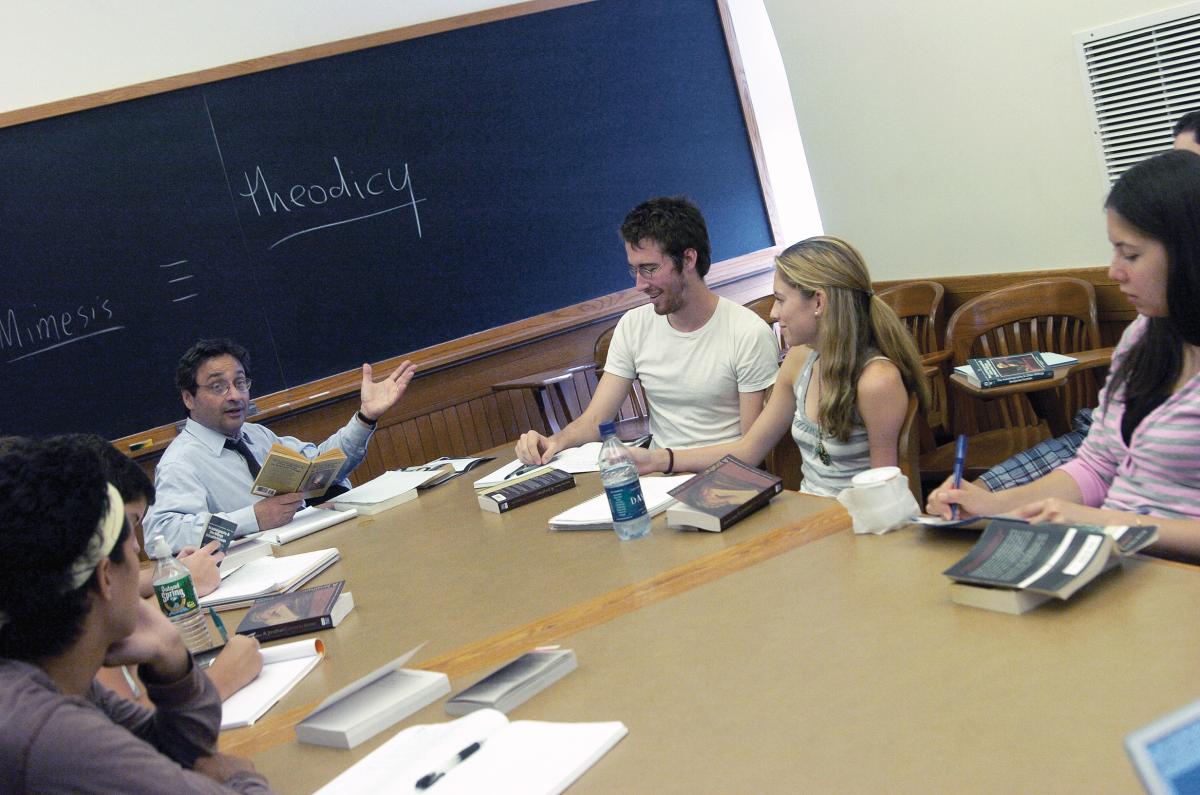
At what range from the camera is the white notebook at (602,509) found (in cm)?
241

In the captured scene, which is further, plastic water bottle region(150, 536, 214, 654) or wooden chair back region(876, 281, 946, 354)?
wooden chair back region(876, 281, 946, 354)

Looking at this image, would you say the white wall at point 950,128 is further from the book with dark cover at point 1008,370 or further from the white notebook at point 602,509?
the white notebook at point 602,509

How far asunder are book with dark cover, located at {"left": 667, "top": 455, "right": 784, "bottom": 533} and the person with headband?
100 cm

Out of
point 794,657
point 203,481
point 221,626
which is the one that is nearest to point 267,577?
point 221,626

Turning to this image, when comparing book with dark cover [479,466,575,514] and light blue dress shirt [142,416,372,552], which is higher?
light blue dress shirt [142,416,372,552]

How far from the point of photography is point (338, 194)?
515 cm

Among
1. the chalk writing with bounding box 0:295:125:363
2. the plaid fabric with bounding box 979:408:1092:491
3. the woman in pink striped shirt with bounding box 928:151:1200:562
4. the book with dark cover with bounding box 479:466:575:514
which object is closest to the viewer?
the woman in pink striped shirt with bounding box 928:151:1200:562

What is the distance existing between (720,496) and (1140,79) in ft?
7.17

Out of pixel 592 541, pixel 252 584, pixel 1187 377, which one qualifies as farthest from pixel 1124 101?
pixel 252 584

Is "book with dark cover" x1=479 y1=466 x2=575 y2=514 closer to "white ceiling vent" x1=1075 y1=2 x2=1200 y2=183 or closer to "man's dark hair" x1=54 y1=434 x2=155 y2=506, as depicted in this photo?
"man's dark hair" x1=54 y1=434 x2=155 y2=506

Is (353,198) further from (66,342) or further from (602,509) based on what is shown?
(602,509)

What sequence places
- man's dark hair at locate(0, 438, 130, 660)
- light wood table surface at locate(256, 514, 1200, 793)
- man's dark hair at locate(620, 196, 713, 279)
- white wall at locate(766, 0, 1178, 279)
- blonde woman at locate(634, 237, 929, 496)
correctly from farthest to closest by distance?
white wall at locate(766, 0, 1178, 279)
man's dark hair at locate(620, 196, 713, 279)
blonde woman at locate(634, 237, 929, 496)
man's dark hair at locate(0, 438, 130, 660)
light wood table surface at locate(256, 514, 1200, 793)

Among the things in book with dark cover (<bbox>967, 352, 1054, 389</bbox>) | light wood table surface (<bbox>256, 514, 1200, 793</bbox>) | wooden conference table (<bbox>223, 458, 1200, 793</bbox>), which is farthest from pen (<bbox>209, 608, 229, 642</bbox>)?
book with dark cover (<bbox>967, 352, 1054, 389</bbox>)

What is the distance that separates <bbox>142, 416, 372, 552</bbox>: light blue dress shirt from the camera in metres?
3.24
